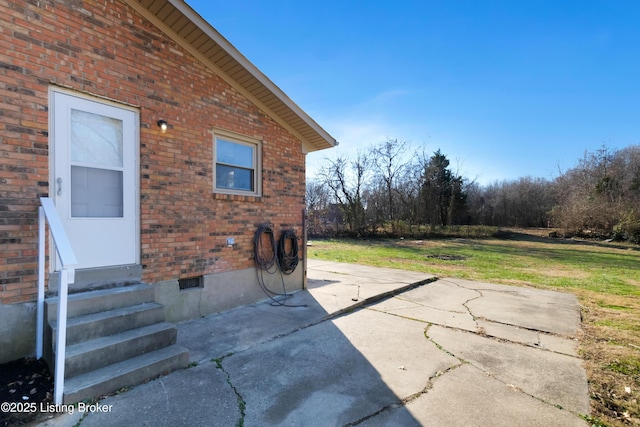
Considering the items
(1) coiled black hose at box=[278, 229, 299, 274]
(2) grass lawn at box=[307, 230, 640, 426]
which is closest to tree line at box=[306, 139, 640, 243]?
(2) grass lawn at box=[307, 230, 640, 426]

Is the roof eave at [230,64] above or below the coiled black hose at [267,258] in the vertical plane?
above

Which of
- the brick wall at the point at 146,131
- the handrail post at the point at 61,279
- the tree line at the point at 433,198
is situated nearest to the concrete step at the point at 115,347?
the handrail post at the point at 61,279

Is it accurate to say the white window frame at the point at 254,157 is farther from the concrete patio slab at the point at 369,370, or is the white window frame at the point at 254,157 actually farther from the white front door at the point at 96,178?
the concrete patio slab at the point at 369,370

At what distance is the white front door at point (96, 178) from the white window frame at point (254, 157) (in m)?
1.18

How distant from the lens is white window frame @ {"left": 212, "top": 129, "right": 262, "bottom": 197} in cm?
475

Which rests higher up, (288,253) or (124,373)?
(288,253)

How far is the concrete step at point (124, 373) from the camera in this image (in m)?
2.33

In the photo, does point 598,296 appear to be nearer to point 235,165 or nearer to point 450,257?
point 450,257

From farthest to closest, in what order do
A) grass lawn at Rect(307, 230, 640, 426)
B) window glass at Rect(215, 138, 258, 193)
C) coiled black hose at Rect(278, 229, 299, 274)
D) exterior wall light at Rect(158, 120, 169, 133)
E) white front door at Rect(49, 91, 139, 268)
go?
coiled black hose at Rect(278, 229, 299, 274)
window glass at Rect(215, 138, 258, 193)
exterior wall light at Rect(158, 120, 169, 133)
white front door at Rect(49, 91, 139, 268)
grass lawn at Rect(307, 230, 640, 426)

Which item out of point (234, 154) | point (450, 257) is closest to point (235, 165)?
point (234, 154)

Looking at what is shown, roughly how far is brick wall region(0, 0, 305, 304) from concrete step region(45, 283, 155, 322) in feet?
0.97

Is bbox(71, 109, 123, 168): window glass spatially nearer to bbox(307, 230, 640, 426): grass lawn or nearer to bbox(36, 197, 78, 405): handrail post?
bbox(36, 197, 78, 405): handrail post

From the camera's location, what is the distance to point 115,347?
9.05 ft

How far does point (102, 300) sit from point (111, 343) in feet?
2.11
